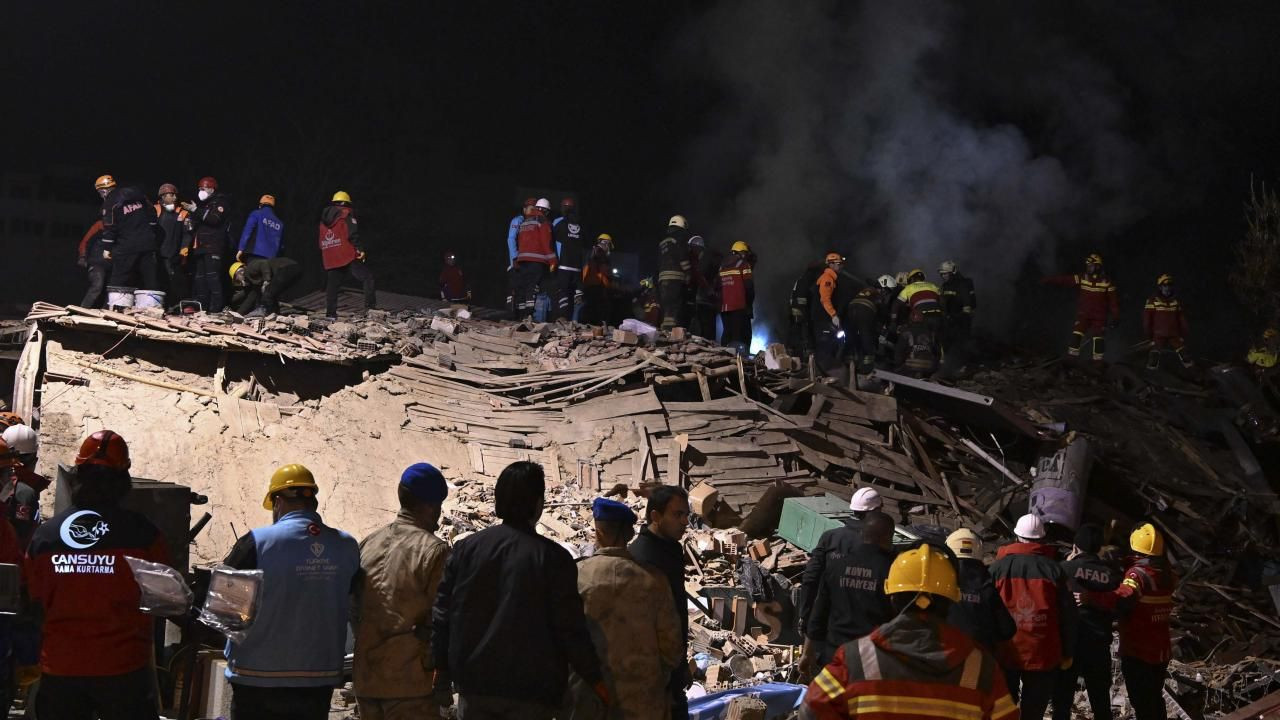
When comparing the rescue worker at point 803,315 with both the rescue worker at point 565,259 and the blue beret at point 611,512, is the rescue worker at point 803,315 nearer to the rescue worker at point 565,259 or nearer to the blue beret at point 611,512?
the rescue worker at point 565,259

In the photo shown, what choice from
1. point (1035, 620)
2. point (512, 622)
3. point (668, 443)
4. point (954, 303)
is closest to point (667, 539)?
point (512, 622)

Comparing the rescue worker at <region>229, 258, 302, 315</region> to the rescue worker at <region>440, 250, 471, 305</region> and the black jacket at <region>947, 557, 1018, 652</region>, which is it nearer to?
the rescue worker at <region>440, 250, 471, 305</region>

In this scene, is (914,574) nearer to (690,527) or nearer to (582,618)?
(582,618)

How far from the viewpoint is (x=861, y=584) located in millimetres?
5699

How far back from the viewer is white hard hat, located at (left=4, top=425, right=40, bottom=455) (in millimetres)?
6715

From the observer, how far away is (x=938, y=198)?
79.6ft

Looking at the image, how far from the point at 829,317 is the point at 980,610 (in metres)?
10.7

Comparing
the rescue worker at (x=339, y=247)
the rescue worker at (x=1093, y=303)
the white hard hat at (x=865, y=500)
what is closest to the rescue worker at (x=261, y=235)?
the rescue worker at (x=339, y=247)

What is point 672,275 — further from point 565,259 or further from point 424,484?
point 424,484

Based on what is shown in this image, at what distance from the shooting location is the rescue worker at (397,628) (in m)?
4.18

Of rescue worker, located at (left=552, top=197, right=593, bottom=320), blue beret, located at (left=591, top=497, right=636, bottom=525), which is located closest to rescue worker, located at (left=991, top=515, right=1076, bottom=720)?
blue beret, located at (left=591, top=497, right=636, bottom=525)

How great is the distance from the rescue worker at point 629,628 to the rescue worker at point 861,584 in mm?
1581

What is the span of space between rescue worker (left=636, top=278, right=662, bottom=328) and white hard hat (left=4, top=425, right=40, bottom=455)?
451 inches

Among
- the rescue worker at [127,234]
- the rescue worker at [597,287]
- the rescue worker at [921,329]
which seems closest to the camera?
the rescue worker at [127,234]
